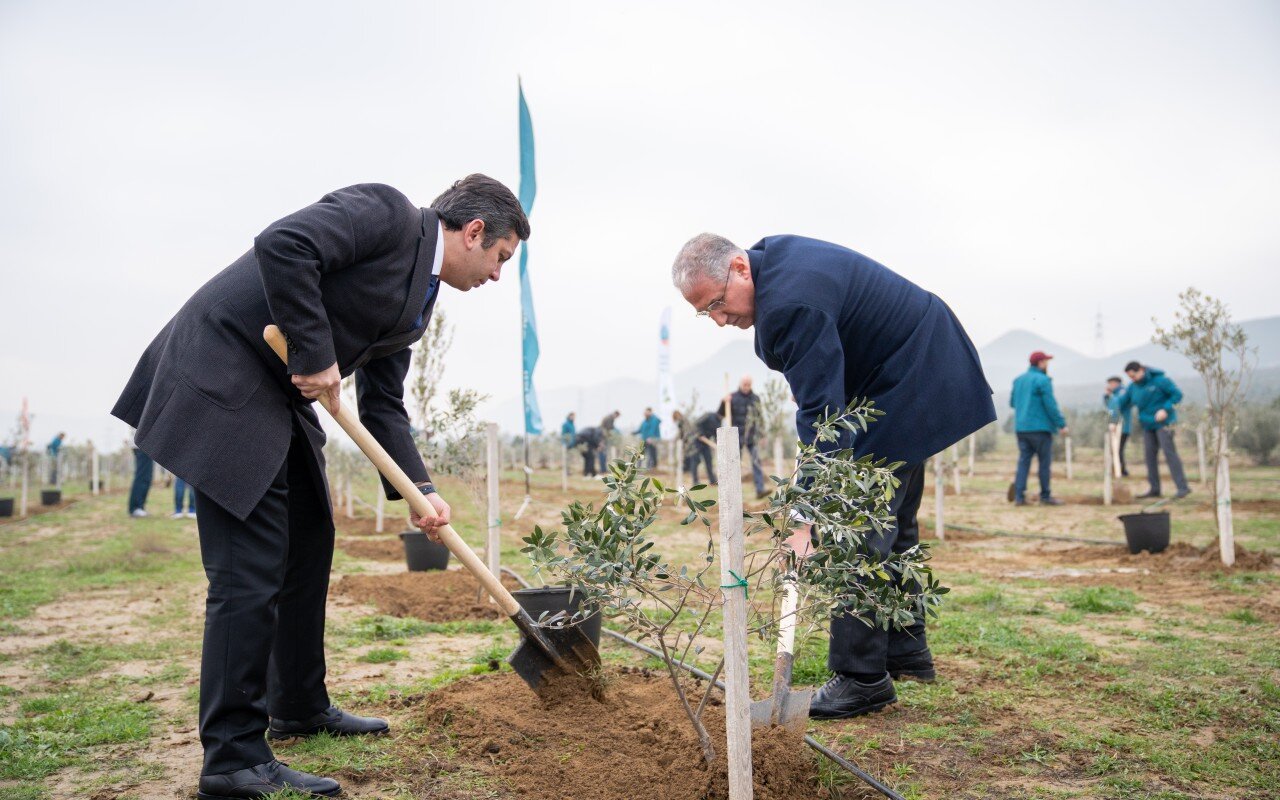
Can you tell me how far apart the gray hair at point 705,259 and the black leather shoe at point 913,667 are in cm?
217

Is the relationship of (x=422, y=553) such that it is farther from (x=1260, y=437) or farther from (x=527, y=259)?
(x=1260, y=437)

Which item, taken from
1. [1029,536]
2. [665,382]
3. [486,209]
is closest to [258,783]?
[486,209]

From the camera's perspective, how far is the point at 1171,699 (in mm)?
3736

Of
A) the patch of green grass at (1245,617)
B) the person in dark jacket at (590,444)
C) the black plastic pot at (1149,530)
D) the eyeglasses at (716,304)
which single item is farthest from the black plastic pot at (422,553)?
the person in dark jacket at (590,444)

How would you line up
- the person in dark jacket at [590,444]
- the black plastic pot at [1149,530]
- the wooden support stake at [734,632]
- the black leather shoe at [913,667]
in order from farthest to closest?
1. the person in dark jacket at [590,444]
2. the black plastic pot at [1149,530]
3. the black leather shoe at [913,667]
4. the wooden support stake at [734,632]

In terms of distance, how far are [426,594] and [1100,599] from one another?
5.11 meters

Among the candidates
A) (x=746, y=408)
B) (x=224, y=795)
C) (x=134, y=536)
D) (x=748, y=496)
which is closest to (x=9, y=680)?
(x=224, y=795)

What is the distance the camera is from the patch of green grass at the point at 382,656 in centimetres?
482

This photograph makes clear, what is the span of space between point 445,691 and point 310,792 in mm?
1010

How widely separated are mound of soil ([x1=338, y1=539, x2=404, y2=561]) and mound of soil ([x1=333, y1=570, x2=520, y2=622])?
2.02 metres

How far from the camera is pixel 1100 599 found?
20.5 feet

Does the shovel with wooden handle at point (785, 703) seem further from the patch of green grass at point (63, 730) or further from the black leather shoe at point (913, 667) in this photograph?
the patch of green grass at point (63, 730)

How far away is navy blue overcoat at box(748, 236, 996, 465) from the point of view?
3.27 metres

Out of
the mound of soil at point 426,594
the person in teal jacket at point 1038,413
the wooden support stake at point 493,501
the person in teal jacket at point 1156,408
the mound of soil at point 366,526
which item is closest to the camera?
the wooden support stake at point 493,501
